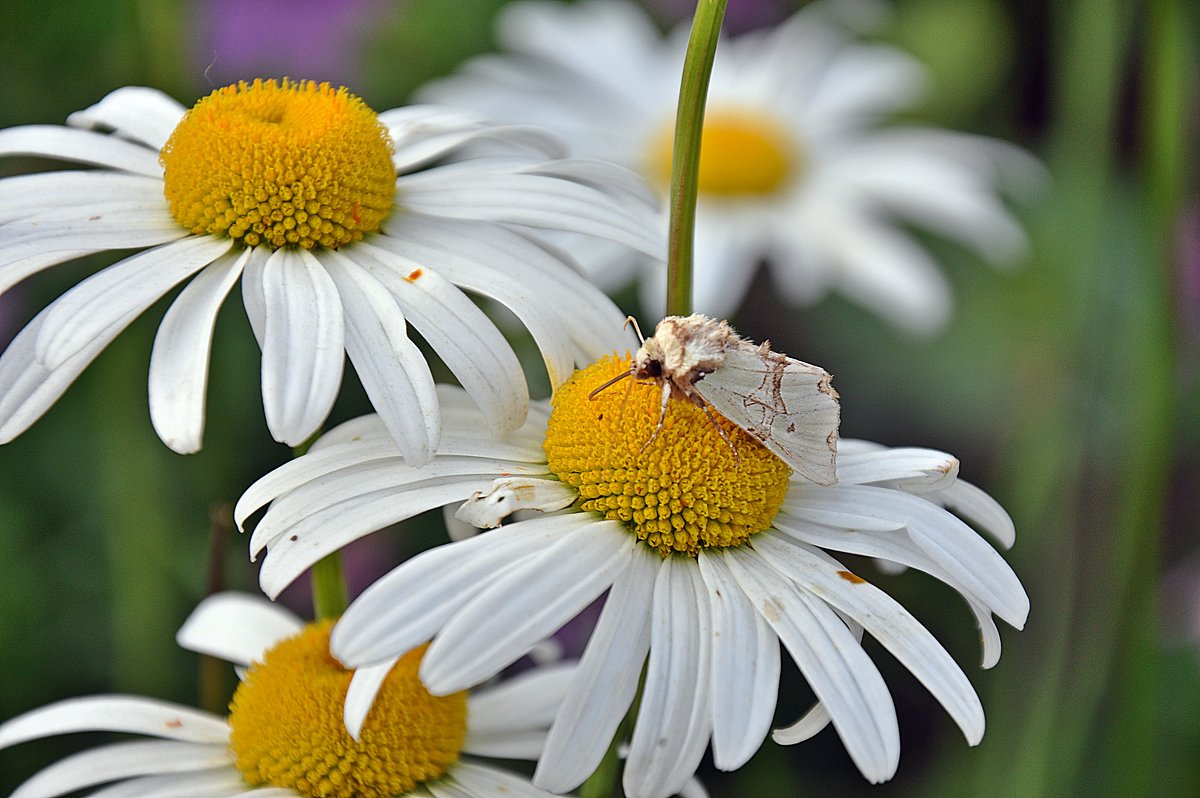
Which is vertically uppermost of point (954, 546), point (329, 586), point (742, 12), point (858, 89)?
point (742, 12)

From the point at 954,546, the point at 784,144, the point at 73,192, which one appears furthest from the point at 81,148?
the point at 784,144

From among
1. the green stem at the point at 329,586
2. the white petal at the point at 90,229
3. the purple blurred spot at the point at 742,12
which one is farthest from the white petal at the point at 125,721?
the purple blurred spot at the point at 742,12

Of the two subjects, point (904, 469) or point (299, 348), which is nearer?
point (299, 348)

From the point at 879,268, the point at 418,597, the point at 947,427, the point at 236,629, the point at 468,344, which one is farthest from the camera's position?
the point at 947,427

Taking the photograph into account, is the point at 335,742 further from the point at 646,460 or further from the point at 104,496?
the point at 104,496

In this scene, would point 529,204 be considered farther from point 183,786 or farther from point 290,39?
point 290,39

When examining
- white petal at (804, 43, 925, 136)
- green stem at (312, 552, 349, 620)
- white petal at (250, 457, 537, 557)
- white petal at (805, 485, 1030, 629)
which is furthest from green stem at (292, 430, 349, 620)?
white petal at (804, 43, 925, 136)
